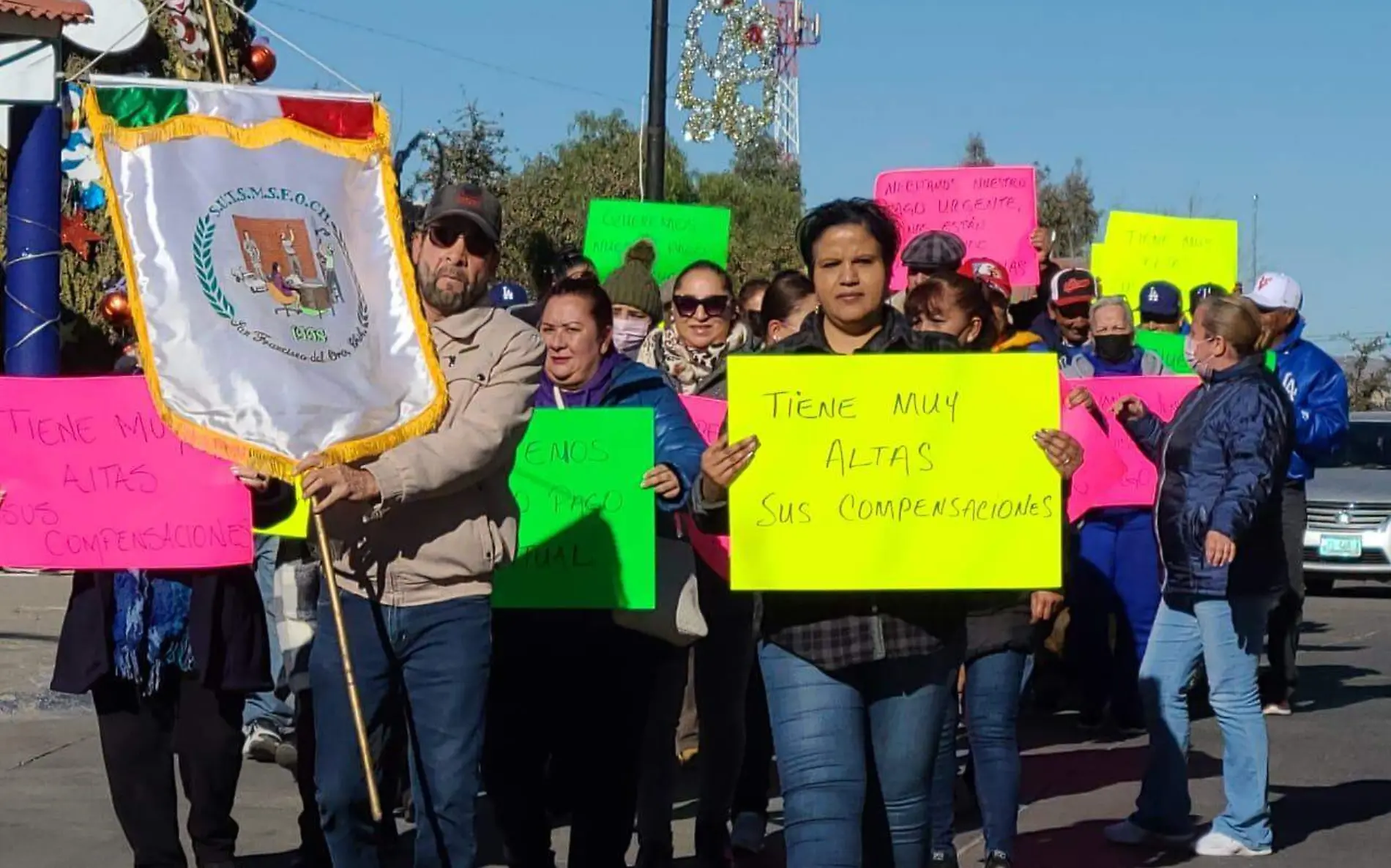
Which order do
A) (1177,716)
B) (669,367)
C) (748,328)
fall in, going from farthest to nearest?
(748,328) → (669,367) → (1177,716)

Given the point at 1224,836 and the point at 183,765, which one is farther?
the point at 1224,836

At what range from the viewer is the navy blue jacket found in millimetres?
5973

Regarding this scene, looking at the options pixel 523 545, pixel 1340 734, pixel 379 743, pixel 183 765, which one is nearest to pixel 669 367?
pixel 523 545

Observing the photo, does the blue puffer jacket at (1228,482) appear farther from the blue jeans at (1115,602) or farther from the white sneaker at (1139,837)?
the blue jeans at (1115,602)

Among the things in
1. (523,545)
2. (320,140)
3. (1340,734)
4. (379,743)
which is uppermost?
(320,140)

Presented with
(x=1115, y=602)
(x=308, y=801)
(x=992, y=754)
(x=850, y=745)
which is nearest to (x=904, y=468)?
(x=850, y=745)

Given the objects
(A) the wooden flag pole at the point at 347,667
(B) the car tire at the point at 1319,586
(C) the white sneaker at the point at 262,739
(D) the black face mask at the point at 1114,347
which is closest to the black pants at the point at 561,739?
(A) the wooden flag pole at the point at 347,667

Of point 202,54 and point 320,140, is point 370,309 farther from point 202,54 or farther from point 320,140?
point 202,54

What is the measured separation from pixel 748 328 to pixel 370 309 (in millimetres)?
3834

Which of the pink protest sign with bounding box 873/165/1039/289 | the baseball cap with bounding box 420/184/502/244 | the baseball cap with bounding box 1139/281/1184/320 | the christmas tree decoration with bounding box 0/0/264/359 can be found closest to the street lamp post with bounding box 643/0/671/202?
the christmas tree decoration with bounding box 0/0/264/359

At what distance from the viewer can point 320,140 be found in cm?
531

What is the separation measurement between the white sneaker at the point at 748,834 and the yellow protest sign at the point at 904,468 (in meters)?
2.80

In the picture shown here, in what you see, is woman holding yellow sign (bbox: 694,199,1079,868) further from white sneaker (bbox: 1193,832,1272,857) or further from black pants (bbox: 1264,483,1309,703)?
black pants (bbox: 1264,483,1309,703)

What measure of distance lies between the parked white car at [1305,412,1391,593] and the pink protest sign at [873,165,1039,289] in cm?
713
